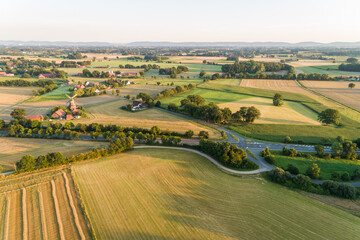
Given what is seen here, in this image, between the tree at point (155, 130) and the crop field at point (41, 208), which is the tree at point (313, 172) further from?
the crop field at point (41, 208)

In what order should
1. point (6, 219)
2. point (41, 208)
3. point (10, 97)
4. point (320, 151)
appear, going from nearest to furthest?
point (6, 219), point (41, 208), point (320, 151), point (10, 97)

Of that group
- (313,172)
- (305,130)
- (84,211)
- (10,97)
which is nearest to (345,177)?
(313,172)

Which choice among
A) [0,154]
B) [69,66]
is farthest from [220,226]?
[69,66]

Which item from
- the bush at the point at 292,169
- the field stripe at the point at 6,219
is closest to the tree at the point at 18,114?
the field stripe at the point at 6,219

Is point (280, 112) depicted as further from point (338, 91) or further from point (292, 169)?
point (338, 91)

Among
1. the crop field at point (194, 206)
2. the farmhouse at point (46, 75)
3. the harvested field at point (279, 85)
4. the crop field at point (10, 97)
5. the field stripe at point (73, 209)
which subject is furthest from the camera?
the farmhouse at point (46, 75)

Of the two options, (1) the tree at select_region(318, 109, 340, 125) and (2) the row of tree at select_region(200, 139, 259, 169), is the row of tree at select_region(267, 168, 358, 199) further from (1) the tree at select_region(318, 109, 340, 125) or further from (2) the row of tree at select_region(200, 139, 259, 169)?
(1) the tree at select_region(318, 109, 340, 125)
